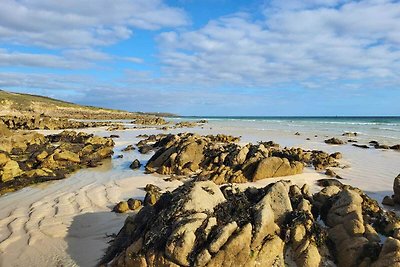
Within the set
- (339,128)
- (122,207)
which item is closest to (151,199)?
(122,207)

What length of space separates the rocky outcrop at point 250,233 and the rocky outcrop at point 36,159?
9.02m

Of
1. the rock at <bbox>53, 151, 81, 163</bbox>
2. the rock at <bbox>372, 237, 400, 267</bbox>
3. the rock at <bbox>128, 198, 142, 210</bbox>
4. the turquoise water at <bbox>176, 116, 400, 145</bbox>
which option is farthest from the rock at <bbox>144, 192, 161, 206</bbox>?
the turquoise water at <bbox>176, 116, 400, 145</bbox>

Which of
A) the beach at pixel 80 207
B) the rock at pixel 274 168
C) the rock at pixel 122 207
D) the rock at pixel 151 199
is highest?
the rock at pixel 274 168

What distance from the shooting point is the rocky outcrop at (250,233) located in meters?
6.65

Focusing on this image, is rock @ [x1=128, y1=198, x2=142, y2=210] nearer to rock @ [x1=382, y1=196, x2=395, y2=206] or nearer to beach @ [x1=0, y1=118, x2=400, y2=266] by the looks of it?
beach @ [x1=0, y1=118, x2=400, y2=266]

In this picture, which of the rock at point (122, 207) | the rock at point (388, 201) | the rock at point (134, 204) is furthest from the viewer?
the rock at point (388, 201)

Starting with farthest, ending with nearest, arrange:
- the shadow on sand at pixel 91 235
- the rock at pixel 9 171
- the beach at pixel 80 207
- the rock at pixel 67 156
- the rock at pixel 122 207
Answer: the rock at pixel 67 156 → the rock at pixel 9 171 → the rock at pixel 122 207 → the beach at pixel 80 207 → the shadow on sand at pixel 91 235

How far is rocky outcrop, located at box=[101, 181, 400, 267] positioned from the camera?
665cm

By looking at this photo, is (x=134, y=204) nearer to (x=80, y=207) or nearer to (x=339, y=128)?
(x=80, y=207)

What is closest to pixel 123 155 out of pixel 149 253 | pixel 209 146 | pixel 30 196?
pixel 209 146

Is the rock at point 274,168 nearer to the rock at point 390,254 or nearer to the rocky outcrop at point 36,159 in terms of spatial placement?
the rock at point 390,254

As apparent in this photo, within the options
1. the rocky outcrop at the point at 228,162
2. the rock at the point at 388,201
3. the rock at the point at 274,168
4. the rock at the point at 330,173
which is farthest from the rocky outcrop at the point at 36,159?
the rock at the point at 388,201

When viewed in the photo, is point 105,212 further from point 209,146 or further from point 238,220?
point 209,146

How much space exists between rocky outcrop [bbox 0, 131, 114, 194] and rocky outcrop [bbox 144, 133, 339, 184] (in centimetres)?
433
